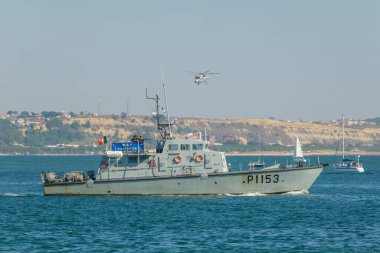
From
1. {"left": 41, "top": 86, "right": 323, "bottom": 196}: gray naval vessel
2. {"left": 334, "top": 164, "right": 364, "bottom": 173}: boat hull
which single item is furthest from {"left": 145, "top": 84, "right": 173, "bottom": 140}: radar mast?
{"left": 334, "top": 164, "right": 364, "bottom": 173}: boat hull

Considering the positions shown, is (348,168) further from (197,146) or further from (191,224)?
(191,224)

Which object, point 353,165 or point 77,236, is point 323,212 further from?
point 353,165

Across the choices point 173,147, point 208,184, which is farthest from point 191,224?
point 173,147

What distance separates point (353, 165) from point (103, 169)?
89.5 m

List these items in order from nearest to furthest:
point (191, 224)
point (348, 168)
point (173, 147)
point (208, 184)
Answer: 1. point (191, 224)
2. point (208, 184)
3. point (173, 147)
4. point (348, 168)

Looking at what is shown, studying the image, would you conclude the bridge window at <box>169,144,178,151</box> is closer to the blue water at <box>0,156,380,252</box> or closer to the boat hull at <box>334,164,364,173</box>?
the blue water at <box>0,156,380,252</box>

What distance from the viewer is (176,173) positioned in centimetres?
7494

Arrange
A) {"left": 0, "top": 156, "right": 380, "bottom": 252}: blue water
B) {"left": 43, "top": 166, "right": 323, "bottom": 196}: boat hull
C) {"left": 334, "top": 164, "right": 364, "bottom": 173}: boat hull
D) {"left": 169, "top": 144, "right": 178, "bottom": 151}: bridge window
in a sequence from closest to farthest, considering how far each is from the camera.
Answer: {"left": 0, "top": 156, "right": 380, "bottom": 252}: blue water < {"left": 43, "top": 166, "right": 323, "bottom": 196}: boat hull < {"left": 169, "top": 144, "right": 178, "bottom": 151}: bridge window < {"left": 334, "top": 164, "right": 364, "bottom": 173}: boat hull

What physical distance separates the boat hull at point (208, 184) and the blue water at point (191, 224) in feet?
2.39

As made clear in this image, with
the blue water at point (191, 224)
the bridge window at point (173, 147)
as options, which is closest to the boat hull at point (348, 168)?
the blue water at point (191, 224)

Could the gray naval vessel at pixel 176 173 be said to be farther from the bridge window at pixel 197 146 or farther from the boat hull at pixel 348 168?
the boat hull at pixel 348 168

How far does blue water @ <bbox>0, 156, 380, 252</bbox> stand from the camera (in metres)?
50.5

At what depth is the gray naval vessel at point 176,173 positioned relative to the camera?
244 ft

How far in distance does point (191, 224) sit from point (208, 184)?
49.9 ft
